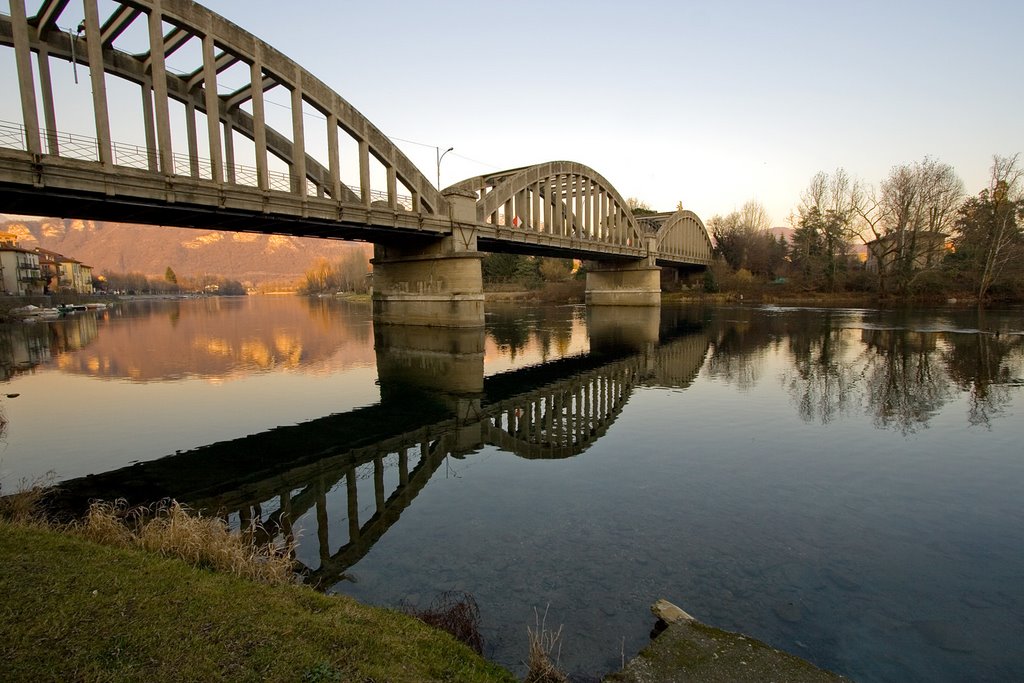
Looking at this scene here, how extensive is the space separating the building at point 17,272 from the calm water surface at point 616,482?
314 feet

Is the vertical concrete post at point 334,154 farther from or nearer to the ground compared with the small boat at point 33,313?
farther from the ground

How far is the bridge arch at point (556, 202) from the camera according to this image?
5262cm

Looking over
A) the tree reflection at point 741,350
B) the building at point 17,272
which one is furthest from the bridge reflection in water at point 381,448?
the building at point 17,272

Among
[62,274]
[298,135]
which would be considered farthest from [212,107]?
[62,274]

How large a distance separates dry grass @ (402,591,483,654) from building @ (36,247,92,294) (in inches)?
5477

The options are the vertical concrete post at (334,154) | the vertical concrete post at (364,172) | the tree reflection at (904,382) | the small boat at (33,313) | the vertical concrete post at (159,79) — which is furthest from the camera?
the small boat at (33,313)

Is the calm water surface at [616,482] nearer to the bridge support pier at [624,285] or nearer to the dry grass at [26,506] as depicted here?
the dry grass at [26,506]

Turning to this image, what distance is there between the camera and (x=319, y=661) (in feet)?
14.7

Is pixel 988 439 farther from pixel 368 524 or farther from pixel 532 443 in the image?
pixel 368 524

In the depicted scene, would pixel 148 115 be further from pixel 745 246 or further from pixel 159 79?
pixel 745 246

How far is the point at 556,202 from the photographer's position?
63656 millimetres

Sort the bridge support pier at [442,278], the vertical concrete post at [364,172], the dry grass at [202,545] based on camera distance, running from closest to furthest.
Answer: the dry grass at [202,545] < the vertical concrete post at [364,172] < the bridge support pier at [442,278]

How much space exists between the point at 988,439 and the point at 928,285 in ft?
239

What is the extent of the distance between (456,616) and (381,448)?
8153 mm
